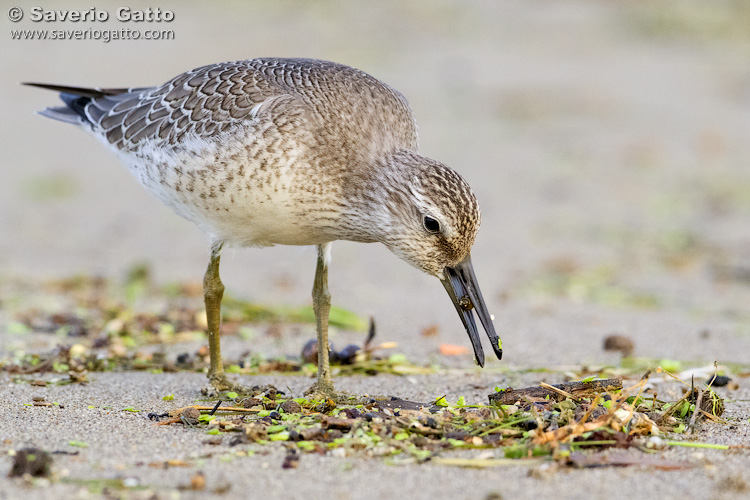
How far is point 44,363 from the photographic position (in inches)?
237

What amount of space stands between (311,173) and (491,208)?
6.98 meters

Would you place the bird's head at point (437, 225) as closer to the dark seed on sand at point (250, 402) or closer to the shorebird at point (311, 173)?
the shorebird at point (311, 173)

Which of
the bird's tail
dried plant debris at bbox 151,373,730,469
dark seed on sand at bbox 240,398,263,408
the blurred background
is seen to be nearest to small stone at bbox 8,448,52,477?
dried plant debris at bbox 151,373,730,469

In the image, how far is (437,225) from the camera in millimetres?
5324

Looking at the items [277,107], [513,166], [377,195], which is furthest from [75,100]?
[513,166]

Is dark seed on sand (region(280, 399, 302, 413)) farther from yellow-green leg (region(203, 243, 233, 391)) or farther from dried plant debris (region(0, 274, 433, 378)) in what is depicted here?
dried plant debris (region(0, 274, 433, 378))

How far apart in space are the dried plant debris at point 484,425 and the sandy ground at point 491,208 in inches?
5.8

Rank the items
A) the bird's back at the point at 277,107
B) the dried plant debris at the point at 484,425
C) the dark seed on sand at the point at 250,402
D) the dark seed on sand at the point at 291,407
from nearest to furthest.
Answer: the dried plant debris at the point at 484,425
the dark seed on sand at the point at 291,407
the dark seed on sand at the point at 250,402
the bird's back at the point at 277,107

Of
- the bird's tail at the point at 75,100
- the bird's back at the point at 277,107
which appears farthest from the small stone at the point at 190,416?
the bird's tail at the point at 75,100

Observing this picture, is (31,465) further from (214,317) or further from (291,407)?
(214,317)

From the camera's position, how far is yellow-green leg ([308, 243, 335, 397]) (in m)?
5.76

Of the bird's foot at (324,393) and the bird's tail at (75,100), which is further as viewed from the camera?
the bird's tail at (75,100)

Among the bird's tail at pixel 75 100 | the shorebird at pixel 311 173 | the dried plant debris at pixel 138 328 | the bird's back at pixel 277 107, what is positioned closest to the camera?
the shorebird at pixel 311 173

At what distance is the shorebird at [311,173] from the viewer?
213 inches
